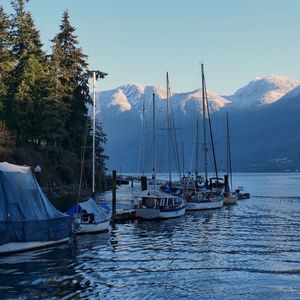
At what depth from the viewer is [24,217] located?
94.6ft

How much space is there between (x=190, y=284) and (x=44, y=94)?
57.3m

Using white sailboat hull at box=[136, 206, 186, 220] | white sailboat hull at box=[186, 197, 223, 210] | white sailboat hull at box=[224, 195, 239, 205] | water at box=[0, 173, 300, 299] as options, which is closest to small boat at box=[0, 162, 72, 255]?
water at box=[0, 173, 300, 299]

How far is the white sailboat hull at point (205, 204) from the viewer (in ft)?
207

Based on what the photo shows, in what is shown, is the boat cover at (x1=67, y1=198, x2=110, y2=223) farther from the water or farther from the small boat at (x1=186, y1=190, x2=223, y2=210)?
the small boat at (x1=186, y1=190, x2=223, y2=210)

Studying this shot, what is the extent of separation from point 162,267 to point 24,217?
8.74 meters

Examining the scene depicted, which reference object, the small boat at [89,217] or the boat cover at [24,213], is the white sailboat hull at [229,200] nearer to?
the small boat at [89,217]

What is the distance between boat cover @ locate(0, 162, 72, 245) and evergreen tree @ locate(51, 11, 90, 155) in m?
48.9

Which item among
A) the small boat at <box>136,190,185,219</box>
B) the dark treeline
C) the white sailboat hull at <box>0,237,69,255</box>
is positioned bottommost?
the white sailboat hull at <box>0,237,69,255</box>

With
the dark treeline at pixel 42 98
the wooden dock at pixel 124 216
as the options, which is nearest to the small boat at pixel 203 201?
the wooden dock at pixel 124 216

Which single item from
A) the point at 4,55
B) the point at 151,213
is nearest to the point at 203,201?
the point at 151,213

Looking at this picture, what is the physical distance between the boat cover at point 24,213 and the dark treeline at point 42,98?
3352 cm

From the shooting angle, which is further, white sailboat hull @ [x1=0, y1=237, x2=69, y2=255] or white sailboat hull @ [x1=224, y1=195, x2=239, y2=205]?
white sailboat hull @ [x1=224, y1=195, x2=239, y2=205]

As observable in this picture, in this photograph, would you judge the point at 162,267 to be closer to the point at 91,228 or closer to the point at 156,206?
the point at 91,228

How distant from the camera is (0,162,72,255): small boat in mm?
27938
